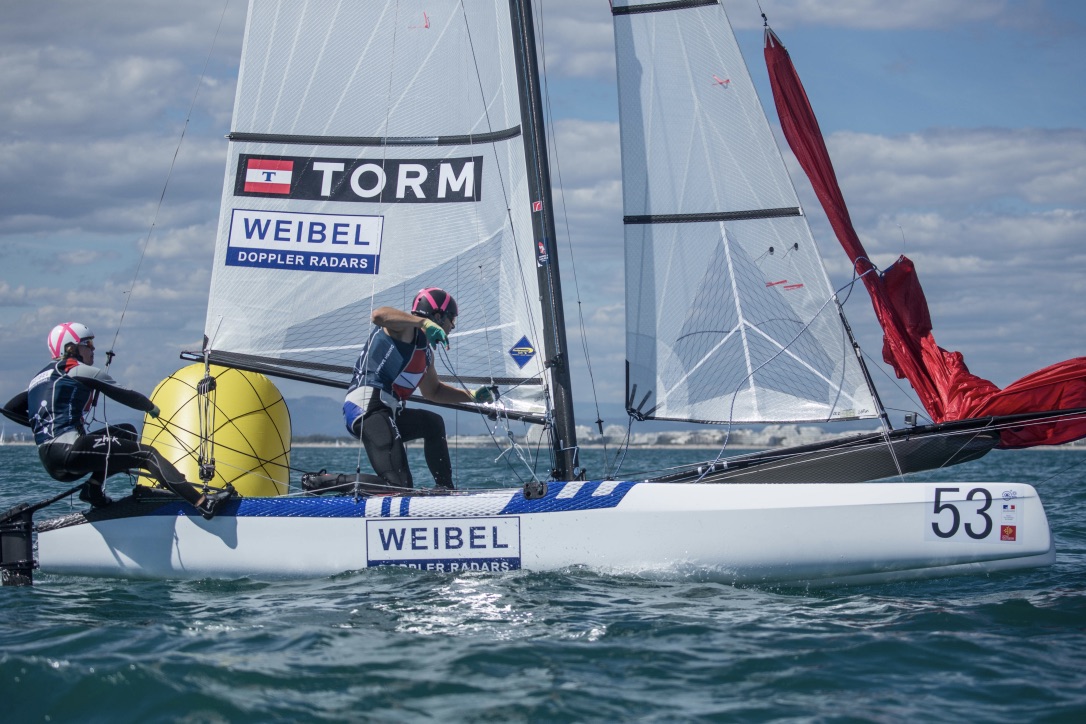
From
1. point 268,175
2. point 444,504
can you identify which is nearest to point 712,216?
point 444,504

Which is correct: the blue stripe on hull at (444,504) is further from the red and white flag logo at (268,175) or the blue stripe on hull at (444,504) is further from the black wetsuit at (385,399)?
the red and white flag logo at (268,175)

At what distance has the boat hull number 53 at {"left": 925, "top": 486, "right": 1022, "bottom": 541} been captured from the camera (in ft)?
19.9

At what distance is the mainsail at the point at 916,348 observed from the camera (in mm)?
6621

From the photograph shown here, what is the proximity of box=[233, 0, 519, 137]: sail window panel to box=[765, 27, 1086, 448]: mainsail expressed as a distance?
2.13 metres

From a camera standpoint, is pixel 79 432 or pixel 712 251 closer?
pixel 79 432

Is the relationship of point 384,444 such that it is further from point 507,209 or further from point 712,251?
point 712,251

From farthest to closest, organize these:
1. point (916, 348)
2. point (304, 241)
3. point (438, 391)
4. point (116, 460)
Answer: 1. point (304, 241)
2. point (438, 391)
3. point (916, 348)
4. point (116, 460)

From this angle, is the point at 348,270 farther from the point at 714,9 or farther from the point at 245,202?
the point at 714,9

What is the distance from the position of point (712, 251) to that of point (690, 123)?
0.90 m

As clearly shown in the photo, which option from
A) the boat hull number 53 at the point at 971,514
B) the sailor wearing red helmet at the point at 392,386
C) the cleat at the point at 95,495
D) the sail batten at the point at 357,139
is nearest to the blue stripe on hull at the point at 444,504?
the sailor wearing red helmet at the point at 392,386

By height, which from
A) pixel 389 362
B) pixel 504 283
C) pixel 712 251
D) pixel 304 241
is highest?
pixel 304 241

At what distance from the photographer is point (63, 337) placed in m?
6.80

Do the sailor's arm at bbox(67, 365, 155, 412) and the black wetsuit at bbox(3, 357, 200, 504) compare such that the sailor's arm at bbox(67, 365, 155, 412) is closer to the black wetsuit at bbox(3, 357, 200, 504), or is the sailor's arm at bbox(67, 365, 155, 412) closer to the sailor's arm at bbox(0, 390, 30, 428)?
the black wetsuit at bbox(3, 357, 200, 504)

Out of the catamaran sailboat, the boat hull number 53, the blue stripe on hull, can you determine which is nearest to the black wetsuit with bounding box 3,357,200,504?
the catamaran sailboat
